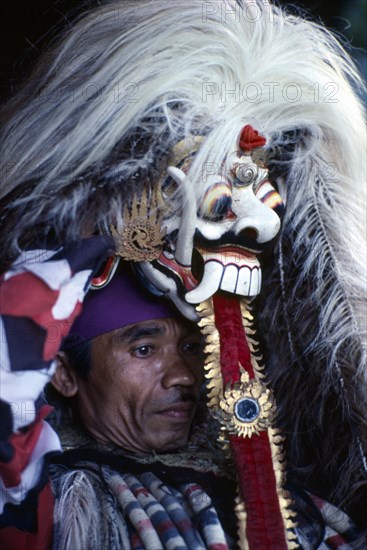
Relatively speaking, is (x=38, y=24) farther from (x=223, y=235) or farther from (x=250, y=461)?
(x=250, y=461)

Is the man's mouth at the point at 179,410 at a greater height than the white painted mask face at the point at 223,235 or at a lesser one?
lesser

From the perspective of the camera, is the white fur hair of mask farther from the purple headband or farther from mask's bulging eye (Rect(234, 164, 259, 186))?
the purple headband

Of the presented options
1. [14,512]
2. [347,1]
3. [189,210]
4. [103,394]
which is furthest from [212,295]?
[347,1]

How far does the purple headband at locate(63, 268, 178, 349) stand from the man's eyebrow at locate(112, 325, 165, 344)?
0.05 feet

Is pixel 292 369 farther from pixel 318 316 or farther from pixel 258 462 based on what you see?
pixel 258 462

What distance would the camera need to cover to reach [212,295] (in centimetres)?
204

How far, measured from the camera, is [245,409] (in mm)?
1999

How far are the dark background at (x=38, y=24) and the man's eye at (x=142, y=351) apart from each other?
64 cm

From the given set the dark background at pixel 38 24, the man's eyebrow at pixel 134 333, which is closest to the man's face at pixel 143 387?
the man's eyebrow at pixel 134 333

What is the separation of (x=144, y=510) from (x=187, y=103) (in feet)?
2.66

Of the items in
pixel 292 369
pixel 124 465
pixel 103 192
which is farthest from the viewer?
pixel 292 369

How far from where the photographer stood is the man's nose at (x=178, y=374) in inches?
84.7

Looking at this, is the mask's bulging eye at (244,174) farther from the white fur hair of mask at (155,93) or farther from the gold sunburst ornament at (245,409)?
the gold sunburst ornament at (245,409)

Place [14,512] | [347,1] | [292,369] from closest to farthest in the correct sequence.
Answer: [14,512], [292,369], [347,1]
